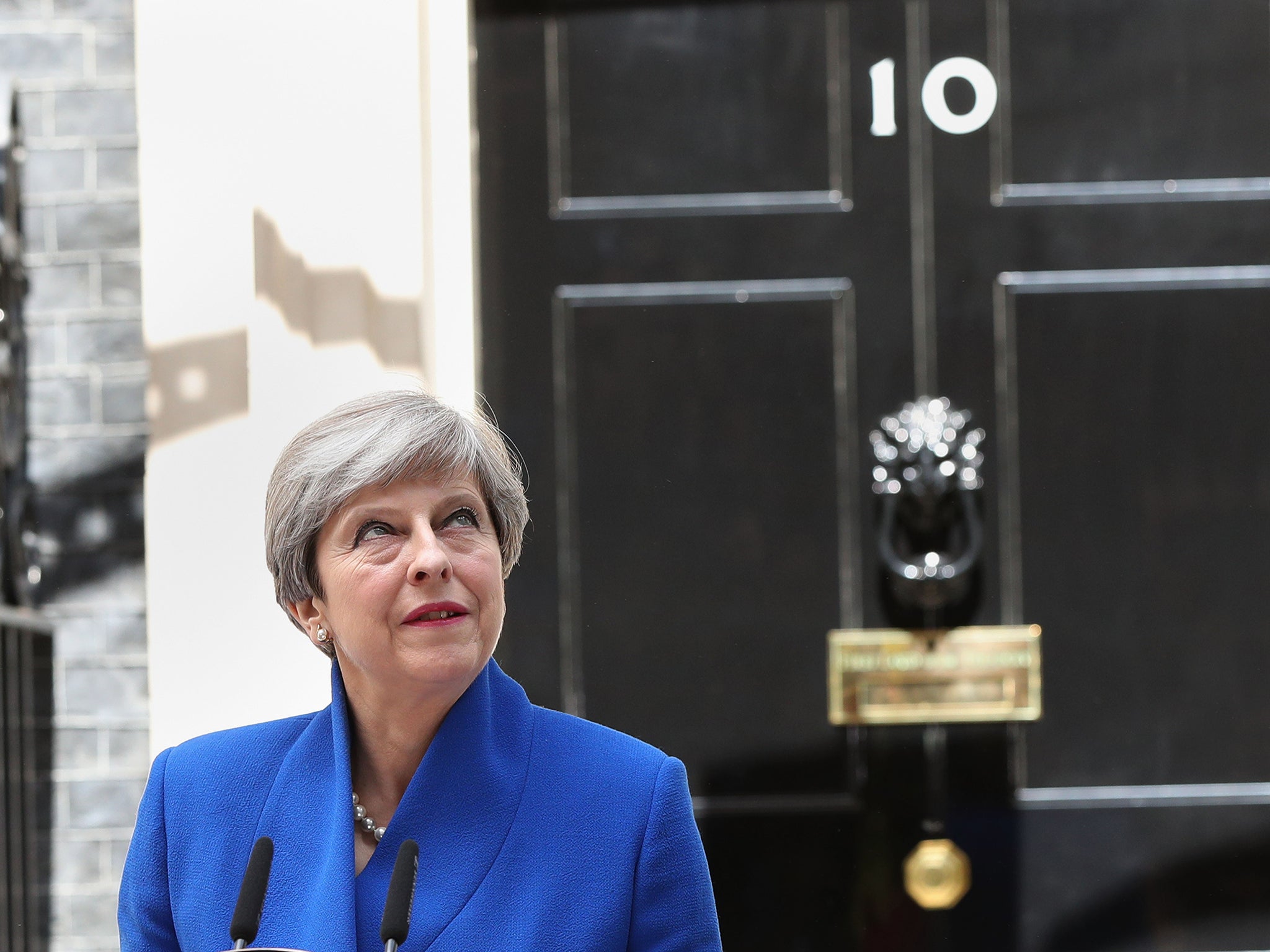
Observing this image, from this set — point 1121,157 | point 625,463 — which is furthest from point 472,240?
point 1121,157

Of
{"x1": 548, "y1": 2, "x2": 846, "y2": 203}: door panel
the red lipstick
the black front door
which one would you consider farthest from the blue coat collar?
{"x1": 548, "y1": 2, "x2": 846, "y2": 203}: door panel

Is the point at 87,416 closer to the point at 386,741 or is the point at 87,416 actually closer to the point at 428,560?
the point at 386,741

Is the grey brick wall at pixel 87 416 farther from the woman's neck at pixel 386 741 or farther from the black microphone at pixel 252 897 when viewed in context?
the black microphone at pixel 252 897

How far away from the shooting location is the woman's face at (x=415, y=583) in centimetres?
158

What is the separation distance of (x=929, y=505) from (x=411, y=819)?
1.79 m

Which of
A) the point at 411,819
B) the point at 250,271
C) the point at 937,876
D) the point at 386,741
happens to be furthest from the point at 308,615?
the point at 937,876

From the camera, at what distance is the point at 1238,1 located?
3.23 m

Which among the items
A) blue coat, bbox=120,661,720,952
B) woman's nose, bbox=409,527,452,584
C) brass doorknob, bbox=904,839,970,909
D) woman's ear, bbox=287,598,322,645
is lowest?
brass doorknob, bbox=904,839,970,909

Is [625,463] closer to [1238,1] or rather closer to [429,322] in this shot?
[429,322]

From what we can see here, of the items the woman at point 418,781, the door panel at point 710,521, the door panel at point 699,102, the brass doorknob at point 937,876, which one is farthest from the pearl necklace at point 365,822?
the door panel at point 699,102

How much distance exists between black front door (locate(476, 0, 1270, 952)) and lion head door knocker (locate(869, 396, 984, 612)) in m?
0.05

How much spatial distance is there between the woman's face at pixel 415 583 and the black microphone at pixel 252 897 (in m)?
0.34

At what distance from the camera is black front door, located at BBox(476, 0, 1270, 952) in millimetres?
3170

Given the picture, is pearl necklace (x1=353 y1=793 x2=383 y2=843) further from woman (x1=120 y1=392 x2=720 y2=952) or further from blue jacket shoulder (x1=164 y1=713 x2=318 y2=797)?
blue jacket shoulder (x1=164 y1=713 x2=318 y2=797)
